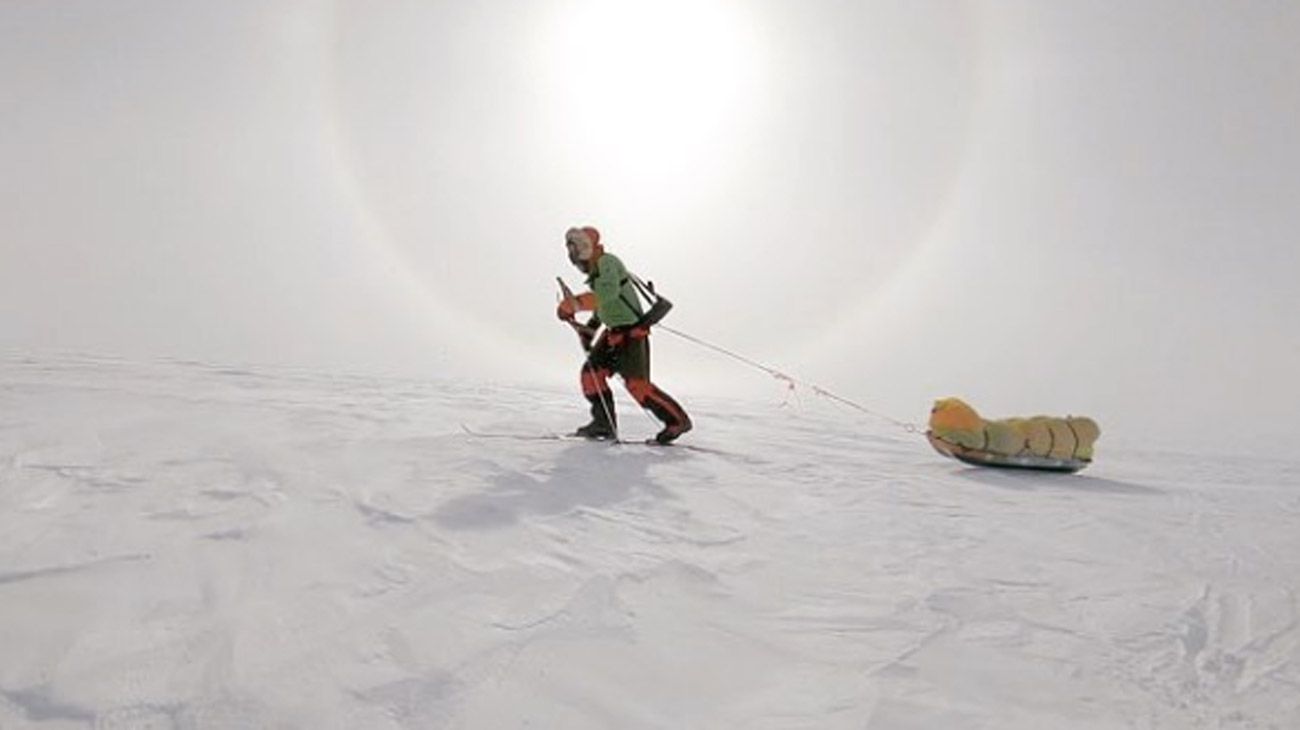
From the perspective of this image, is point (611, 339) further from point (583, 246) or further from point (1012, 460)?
point (1012, 460)

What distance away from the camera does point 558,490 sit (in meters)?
3.90

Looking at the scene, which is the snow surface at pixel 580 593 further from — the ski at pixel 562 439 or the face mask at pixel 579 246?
the face mask at pixel 579 246

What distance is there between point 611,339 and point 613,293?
0.38m

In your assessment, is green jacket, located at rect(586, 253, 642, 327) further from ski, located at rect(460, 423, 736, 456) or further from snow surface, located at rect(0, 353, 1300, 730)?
snow surface, located at rect(0, 353, 1300, 730)

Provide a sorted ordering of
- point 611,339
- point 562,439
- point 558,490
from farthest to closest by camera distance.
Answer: point 611,339, point 562,439, point 558,490

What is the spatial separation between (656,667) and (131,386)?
598cm

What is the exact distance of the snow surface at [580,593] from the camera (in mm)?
1853

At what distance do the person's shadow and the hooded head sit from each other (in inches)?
63.3

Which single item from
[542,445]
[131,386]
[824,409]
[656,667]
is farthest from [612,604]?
[824,409]

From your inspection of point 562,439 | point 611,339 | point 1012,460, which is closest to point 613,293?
point 611,339

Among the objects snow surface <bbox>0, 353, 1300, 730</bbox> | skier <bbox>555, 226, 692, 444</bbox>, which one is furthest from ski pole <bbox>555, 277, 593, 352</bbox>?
snow surface <bbox>0, 353, 1300, 730</bbox>

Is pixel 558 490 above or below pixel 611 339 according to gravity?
below

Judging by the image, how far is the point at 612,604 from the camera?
2.43 meters

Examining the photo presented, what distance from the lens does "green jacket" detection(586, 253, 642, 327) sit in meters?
5.98
